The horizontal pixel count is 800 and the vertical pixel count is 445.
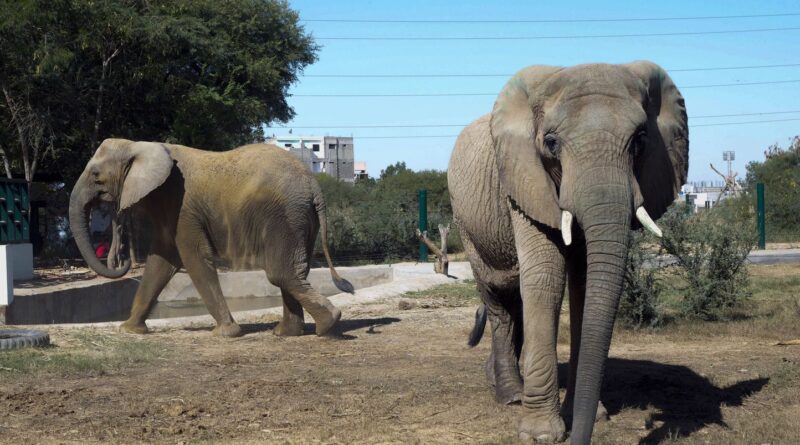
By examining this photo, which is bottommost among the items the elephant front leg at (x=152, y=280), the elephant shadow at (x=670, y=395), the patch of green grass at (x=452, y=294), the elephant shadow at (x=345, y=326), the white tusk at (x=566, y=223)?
the elephant shadow at (x=670, y=395)

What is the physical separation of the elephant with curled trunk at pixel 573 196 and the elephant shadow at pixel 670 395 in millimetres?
629

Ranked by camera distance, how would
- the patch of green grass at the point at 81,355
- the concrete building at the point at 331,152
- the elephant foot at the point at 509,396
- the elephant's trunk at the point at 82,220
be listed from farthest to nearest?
the concrete building at the point at 331,152 → the elephant's trunk at the point at 82,220 → the patch of green grass at the point at 81,355 → the elephant foot at the point at 509,396

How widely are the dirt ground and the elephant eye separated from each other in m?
1.76

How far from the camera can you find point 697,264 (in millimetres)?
12273

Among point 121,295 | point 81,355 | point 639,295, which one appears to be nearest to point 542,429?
point 81,355

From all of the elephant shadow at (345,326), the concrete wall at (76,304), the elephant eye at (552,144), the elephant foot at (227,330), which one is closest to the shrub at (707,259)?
the elephant shadow at (345,326)

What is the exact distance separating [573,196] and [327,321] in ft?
21.1

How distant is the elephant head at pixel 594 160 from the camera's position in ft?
17.5

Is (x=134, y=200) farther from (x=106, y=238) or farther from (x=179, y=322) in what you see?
(x=106, y=238)

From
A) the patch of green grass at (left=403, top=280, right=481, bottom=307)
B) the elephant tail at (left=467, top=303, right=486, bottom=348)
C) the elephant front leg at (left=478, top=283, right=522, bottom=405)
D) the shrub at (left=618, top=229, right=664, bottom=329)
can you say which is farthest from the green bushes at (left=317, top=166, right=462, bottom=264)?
the elephant front leg at (left=478, top=283, right=522, bottom=405)

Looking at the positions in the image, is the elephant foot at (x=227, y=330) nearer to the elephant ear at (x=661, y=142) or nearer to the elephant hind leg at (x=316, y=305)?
the elephant hind leg at (x=316, y=305)

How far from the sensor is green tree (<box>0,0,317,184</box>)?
2166cm

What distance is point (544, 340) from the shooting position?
6.15m

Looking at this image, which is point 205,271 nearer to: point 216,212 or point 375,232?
point 216,212
